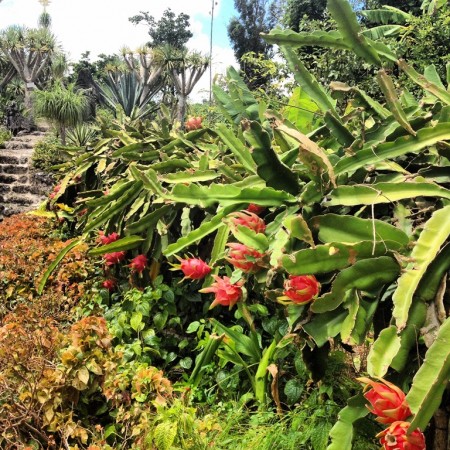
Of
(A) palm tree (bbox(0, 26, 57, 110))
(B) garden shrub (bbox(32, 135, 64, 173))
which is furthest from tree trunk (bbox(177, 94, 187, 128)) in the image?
(B) garden shrub (bbox(32, 135, 64, 173))

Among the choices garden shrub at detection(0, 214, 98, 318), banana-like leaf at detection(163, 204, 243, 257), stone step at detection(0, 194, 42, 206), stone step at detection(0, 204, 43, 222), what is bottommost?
stone step at detection(0, 204, 43, 222)

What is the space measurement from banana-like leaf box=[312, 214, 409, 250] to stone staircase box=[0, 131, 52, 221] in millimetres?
9547

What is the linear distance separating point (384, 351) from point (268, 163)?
0.66 metres

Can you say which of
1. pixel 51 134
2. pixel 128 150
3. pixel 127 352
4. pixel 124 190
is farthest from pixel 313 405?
pixel 51 134

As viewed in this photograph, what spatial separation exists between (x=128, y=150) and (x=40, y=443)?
199 cm

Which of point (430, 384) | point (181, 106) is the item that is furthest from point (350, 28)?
point (181, 106)

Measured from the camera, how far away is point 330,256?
1241 millimetres

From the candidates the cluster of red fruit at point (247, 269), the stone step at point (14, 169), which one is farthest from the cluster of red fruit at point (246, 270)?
the stone step at point (14, 169)

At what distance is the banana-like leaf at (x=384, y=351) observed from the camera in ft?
3.57

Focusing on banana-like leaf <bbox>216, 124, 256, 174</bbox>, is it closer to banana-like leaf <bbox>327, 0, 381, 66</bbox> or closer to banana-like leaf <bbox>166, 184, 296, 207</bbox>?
banana-like leaf <bbox>166, 184, 296, 207</bbox>

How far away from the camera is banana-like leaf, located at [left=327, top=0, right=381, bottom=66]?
A: 1684 millimetres

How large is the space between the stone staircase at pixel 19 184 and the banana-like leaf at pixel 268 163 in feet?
30.5

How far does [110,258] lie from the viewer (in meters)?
3.13

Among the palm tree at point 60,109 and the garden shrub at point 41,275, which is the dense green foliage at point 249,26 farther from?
the garden shrub at point 41,275
